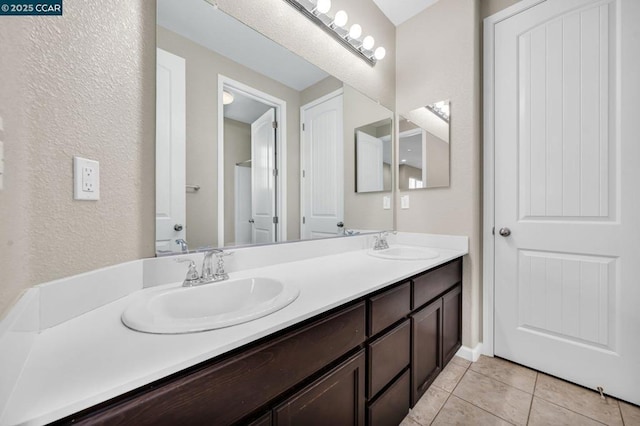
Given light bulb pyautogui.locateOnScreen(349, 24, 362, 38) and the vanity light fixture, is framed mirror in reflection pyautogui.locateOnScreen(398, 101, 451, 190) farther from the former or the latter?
light bulb pyautogui.locateOnScreen(349, 24, 362, 38)

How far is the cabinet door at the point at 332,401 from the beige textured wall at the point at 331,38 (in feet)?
4.91

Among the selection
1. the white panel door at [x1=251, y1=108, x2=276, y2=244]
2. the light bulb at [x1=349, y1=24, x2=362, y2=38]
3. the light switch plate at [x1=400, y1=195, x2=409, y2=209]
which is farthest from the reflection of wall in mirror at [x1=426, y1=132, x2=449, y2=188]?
the white panel door at [x1=251, y1=108, x2=276, y2=244]

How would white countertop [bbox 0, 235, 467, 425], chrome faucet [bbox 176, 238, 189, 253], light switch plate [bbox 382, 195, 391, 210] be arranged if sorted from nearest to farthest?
1. white countertop [bbox 0, 235, 467, 425]
2. chrome faucet [bbox 176, 238, 189, 253]
3. light switch plate [bbox 382, 195, 391, 210]

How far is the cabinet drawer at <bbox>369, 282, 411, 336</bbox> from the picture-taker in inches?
39.1

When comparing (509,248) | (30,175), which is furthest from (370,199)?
(30,175)

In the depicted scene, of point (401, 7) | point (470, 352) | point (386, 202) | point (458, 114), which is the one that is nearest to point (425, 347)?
point (470, 352)

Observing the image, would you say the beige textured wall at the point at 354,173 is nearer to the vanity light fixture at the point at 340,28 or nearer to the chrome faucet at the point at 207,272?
the vanity light fixture at the point at 340,28

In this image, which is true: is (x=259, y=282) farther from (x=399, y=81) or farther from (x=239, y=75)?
(x=399, y=81)

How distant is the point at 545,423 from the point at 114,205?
2.07m

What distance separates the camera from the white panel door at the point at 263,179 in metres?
1.27

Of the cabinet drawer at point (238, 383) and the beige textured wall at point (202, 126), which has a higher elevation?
the beige textured wall at point (202, 126)

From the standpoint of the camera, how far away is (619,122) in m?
1.36

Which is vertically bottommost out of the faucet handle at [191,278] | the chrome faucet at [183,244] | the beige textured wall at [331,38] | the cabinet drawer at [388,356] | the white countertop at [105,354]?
the cabinet drawer at [388,356]

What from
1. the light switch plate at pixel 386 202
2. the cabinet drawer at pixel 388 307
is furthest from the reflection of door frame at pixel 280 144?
the light switch plate at pixel 386 202
